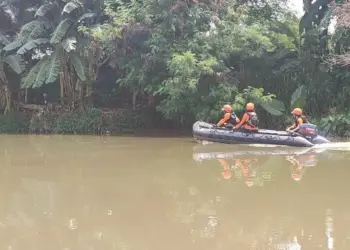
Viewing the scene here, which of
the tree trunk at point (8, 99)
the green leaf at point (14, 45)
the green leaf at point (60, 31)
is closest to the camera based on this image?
the green leaf at point (60, 31)

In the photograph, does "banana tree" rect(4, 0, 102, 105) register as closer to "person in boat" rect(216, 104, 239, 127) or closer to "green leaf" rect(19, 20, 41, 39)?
"green leaf" rect(19, 20, 41, 39)

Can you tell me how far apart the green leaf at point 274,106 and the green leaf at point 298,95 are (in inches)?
15.2

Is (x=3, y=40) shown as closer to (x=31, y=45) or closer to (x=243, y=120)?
(x=31, y=45)

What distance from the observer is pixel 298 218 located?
5.83m

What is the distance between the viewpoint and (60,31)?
16.2 metres

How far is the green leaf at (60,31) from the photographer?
15969mm

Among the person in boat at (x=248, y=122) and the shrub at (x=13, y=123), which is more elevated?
the person in boat at (x=248, y=122)

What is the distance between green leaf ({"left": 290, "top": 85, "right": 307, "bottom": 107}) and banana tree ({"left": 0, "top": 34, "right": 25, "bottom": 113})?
29.5 feet

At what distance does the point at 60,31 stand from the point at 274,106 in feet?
23.6

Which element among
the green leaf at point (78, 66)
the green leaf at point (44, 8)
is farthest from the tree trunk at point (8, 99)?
the green leaf at point (78, 66)

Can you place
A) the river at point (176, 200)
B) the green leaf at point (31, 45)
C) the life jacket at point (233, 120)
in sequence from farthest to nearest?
the green leaf at point (31, 45) → the life jacket at point (233, 120) → the river at point (176, 200)

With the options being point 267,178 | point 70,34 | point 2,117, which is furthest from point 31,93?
point 267,178

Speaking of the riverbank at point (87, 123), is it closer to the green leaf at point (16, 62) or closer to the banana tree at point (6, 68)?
the banana tree at point (6, 68)

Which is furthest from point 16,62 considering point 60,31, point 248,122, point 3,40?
point 248,122
